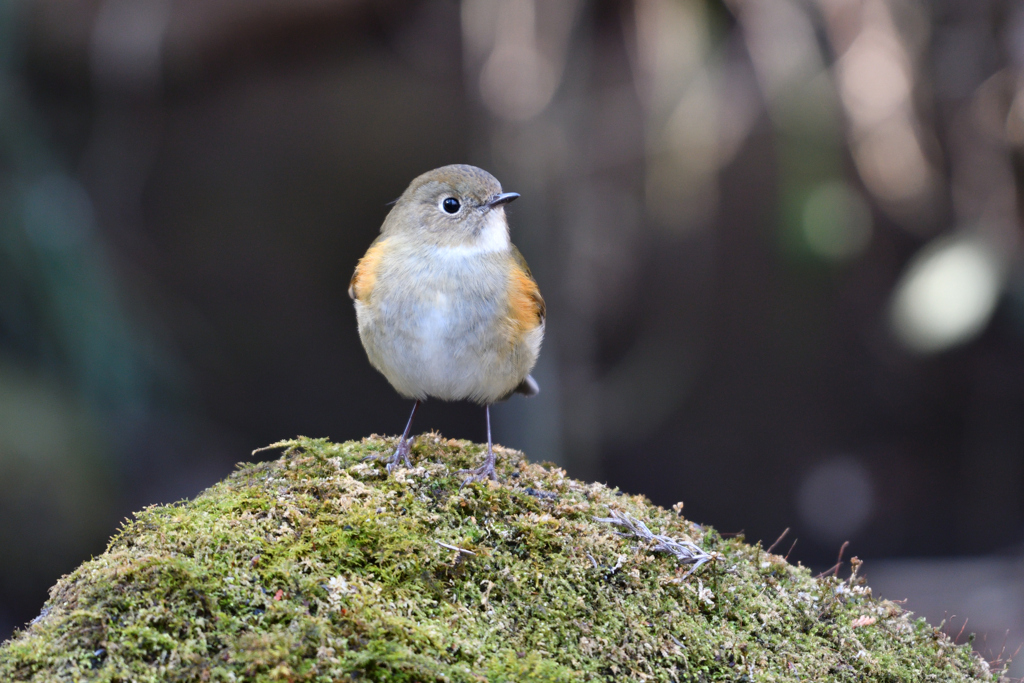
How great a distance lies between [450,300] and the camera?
8.78 feet

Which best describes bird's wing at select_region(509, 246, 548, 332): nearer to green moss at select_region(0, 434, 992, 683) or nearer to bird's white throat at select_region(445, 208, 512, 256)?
bird's white throat at select_region(445, 208, 512, 256)

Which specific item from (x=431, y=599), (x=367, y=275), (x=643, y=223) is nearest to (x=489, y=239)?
(x=367, y=275)

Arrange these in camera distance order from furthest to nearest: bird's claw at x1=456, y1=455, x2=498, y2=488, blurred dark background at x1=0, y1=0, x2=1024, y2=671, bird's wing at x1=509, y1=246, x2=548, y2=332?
blurred dark background at x1=0, y1=0, x2=1024, y2=671
bird's wing at x1=509, y1=246, x2=548, y2=332
bird's claw at x1=456, y1=455, x2=498, y2=488

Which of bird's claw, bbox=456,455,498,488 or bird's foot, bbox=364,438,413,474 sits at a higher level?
bird's claw, bbox=456,455,498,488

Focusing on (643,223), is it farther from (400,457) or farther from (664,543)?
(664,543)

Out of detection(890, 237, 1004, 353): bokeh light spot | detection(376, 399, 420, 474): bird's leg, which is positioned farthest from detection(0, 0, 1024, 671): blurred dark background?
detection(376, 399, 420, 474): bird's leg

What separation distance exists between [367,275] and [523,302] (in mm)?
620

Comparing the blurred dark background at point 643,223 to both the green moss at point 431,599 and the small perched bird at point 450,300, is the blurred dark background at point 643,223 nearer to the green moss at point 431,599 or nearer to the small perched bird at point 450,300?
the small perched bird at point 450,300

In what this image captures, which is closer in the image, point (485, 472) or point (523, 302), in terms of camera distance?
point (485, 472)

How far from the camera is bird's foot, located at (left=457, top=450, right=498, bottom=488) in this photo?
7.59ft

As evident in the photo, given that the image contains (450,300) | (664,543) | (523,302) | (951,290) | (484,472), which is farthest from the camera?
(951,290)

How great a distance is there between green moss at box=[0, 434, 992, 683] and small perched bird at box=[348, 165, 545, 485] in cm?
38

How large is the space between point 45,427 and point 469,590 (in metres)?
3.47

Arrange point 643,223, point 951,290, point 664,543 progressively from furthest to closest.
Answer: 1. point 643,223
2. point 951,290
3. point 664,543
